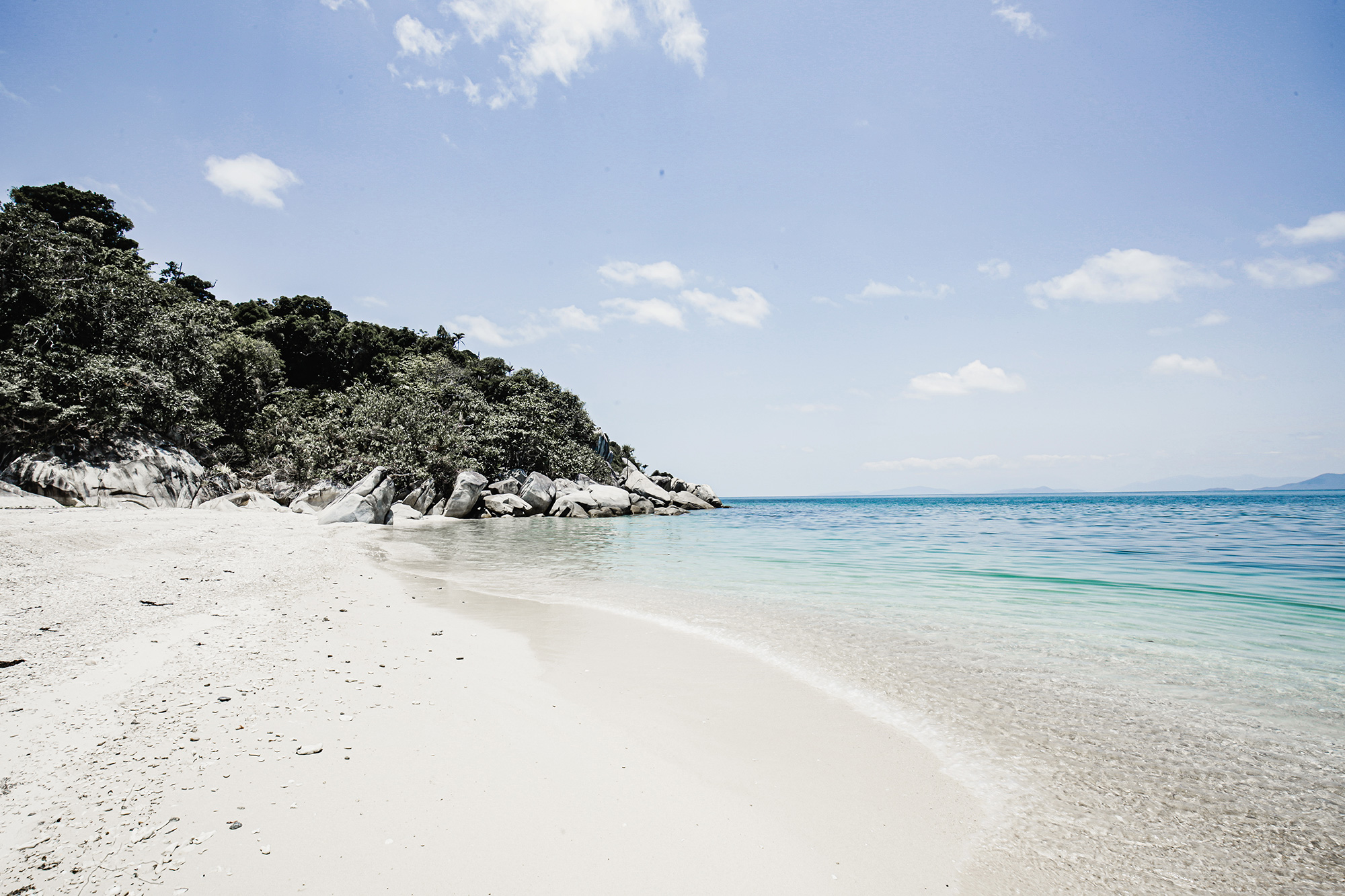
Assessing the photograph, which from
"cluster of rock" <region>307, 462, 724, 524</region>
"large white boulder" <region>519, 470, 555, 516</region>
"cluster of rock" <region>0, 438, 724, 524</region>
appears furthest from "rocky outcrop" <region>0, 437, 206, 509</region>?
"large white boulder" <region>519, 470, 555, 516</region>

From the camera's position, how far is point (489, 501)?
32.6 meters

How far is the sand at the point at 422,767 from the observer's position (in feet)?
8.48

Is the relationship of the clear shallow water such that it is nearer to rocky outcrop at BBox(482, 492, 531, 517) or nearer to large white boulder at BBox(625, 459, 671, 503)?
rocky outcrop at BBox(482, 492, 531, 517)

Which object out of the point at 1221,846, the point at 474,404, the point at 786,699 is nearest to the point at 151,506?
the point at 474,404

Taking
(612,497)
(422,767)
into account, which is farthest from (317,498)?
(422,767)

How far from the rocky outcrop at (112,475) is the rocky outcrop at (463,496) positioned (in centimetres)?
1116

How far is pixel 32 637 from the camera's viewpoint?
4.97 meters

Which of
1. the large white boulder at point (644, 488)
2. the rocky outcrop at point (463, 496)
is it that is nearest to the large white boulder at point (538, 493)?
the rocky outcrop at point (463, 496)

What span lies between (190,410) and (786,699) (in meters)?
26.7

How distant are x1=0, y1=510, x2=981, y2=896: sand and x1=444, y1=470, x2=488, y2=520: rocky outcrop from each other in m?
24.1

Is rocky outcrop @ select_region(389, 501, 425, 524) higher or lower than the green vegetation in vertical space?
lower

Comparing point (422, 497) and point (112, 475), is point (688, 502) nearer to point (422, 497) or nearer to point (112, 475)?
point (422, 497)

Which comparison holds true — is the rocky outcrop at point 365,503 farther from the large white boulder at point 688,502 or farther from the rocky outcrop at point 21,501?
the large white boulder at point 688,502

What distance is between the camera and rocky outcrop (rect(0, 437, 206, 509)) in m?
17.1
